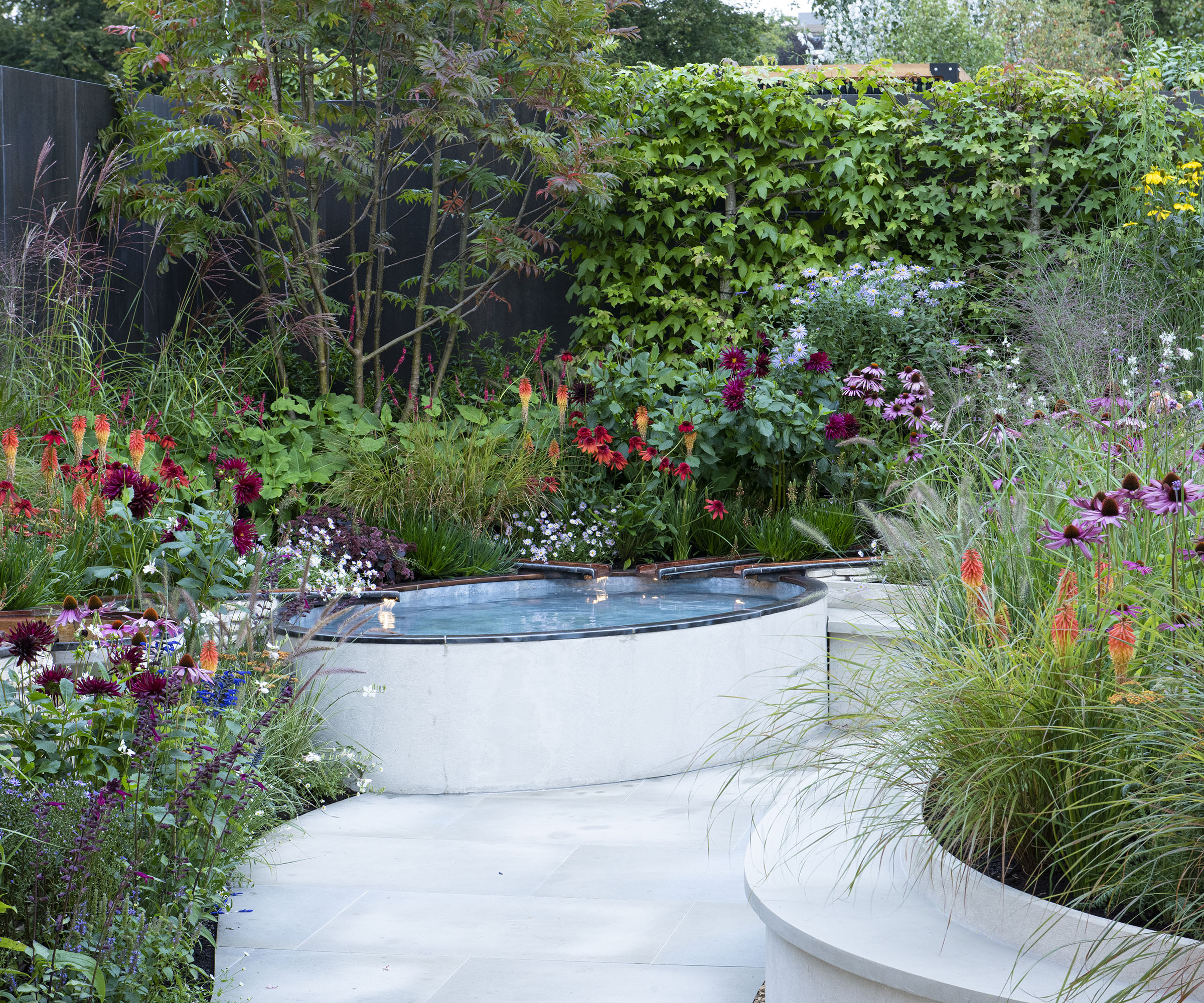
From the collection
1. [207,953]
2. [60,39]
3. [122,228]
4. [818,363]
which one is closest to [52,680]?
[207,953]

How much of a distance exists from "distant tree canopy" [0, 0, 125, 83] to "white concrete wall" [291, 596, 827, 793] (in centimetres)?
1694

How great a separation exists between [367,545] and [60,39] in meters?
17.5

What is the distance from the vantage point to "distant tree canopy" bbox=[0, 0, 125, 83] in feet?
60.6


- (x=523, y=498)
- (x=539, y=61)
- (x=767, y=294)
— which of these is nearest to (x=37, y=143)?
(x=539, y=61)

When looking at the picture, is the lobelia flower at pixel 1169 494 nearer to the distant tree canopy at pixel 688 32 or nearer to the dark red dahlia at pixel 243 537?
the dark red dahlia at pixel 243 537

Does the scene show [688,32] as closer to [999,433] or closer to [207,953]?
[999,433]

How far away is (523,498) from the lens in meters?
→ 5.91

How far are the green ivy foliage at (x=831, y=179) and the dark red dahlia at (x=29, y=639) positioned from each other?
18.1 feet

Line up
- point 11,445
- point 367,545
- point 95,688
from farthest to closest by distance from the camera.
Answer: point 367,545 < point 11,445 < point 95,688

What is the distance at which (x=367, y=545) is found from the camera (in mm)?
5207

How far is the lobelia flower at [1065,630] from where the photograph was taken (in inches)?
81.8

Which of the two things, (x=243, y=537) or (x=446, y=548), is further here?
(x=446, y=548)

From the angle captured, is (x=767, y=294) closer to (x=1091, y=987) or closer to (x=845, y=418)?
(x=845, y=418)

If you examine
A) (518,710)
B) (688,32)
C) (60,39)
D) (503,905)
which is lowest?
(503,905)
